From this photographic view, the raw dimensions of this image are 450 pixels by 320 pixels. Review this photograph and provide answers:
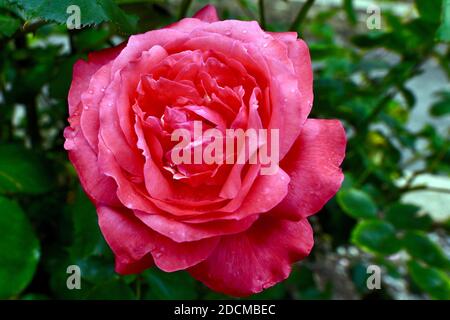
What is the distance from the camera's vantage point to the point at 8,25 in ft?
1.42

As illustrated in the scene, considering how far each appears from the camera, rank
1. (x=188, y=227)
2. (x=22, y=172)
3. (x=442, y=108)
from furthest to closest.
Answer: (x=442, y=108)
(x=22, y=172)
(x=188, y=227)

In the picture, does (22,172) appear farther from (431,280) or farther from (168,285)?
(431,280)

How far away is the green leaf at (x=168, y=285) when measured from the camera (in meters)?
0.51

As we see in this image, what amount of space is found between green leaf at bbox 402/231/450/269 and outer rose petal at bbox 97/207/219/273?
0.38m

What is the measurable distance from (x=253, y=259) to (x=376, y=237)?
34cm

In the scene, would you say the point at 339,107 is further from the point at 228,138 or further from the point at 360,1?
the point at 360,1

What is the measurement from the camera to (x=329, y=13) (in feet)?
3.80

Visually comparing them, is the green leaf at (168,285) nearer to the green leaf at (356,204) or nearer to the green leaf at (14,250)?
the green leaf at (14,250)

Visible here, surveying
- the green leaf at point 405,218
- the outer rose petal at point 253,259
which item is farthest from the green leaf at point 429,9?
the outer rose petal at point 253,259

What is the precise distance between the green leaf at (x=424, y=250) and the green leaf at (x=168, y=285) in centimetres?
27

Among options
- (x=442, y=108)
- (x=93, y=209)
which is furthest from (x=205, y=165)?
(x=442, y=108)

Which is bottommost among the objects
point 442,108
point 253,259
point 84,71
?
point 442,108

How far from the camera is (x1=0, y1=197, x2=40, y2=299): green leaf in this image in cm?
49

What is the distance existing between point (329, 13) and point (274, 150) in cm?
90
